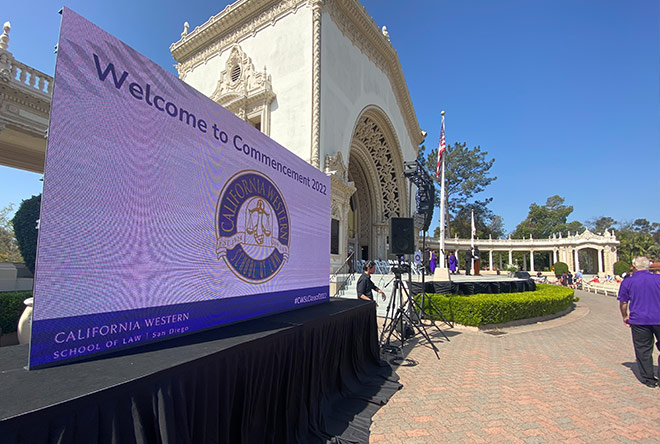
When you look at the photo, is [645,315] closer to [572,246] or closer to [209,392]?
[209,392]

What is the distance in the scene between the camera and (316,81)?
15531mm

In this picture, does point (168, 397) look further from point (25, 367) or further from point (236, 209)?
point (236, 209)

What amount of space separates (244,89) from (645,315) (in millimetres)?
19085

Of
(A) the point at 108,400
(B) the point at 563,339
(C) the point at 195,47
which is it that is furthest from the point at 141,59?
(C) the point at 195,47

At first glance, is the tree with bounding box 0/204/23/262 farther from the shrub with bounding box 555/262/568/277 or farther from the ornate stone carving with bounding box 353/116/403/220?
the shrub with bounding box 555/262/568/277

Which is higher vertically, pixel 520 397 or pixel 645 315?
pixel 645 315

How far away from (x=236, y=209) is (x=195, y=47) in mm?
23686

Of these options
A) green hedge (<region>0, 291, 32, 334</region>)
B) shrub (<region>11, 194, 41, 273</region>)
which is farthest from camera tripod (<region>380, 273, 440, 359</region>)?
shrub (<region>11, 194, 41, 273</region>)

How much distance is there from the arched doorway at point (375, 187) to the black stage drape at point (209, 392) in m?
19.5

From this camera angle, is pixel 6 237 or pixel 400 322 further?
pixel 6 237

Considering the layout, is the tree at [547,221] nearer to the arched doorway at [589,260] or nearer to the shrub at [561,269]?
the arched doorway at [589,260]

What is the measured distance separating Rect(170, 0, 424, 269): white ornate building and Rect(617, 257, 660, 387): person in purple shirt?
12.3 metres

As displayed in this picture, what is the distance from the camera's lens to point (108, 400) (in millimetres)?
1542

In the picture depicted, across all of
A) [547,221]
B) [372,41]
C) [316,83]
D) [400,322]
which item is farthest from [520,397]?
[547,221]
